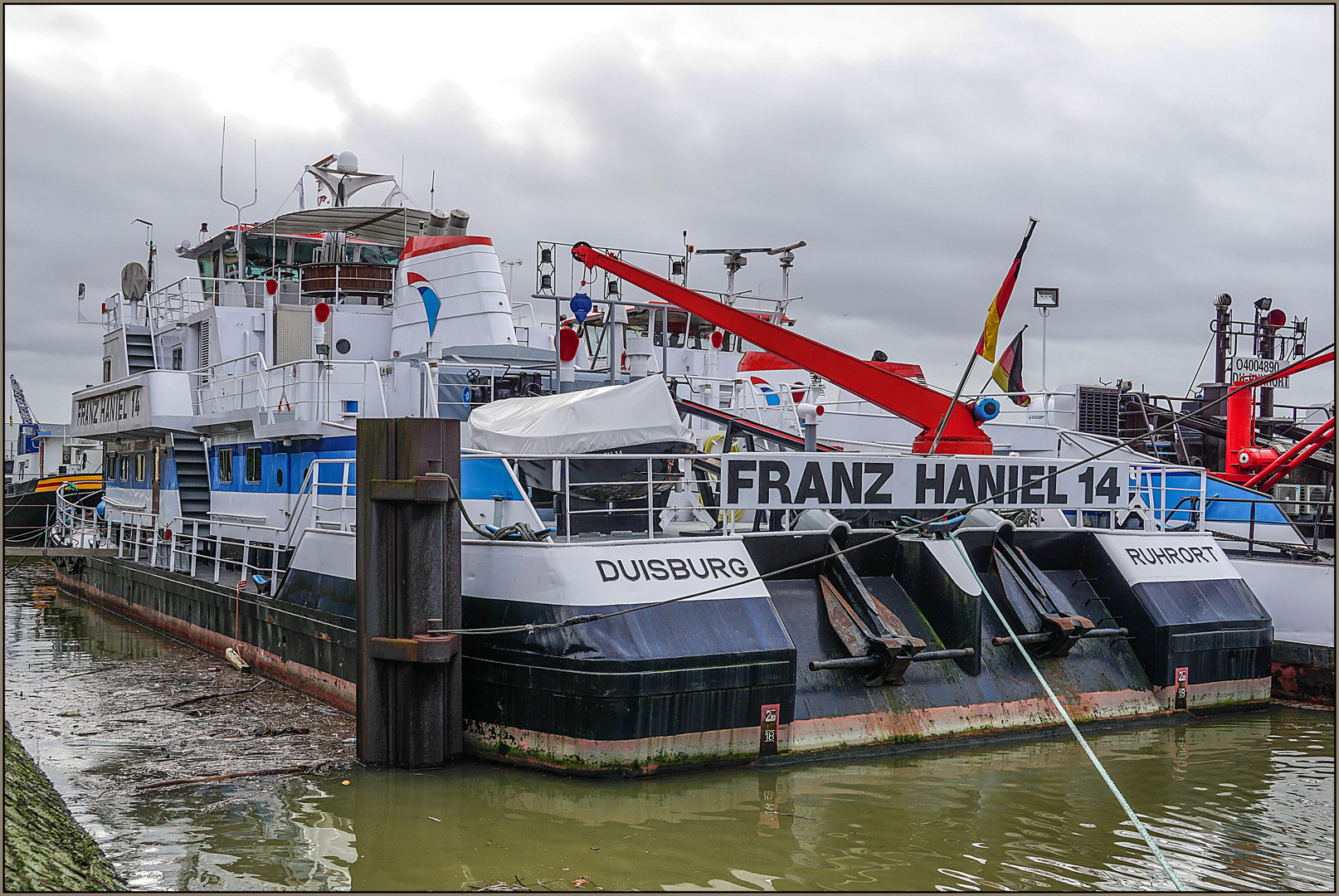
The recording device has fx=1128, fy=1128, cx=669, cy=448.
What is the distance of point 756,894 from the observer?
7523 millimetres

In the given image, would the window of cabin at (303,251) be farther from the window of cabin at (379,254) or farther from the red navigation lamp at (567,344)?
the red navigation lamp at (567,344)

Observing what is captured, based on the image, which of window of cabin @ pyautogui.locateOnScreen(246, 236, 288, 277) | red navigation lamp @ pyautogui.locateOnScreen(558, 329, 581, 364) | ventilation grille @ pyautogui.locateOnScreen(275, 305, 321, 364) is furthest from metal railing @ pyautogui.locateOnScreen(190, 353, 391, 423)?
window of cabin @ pyautogui.locateOnScreen(246, 236, 288, 277)

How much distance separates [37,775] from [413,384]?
8.59m

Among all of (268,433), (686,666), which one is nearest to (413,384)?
(268,433)

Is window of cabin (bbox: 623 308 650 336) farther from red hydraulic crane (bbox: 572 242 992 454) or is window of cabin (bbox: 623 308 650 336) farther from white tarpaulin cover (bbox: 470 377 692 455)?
white tarpaulin cover (bbox: 470 377 692 455)

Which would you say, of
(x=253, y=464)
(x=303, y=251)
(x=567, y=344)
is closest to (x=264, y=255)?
(x=303, y=251)

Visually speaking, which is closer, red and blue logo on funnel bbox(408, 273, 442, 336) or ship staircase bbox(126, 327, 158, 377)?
red and blue logo on funnel bbox(408, 273, 442, 336)

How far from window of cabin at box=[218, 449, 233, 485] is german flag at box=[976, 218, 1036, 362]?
13324 mm

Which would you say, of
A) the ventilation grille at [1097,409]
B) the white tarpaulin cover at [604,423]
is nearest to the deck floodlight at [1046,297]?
the ventilation grille at [1097,409]

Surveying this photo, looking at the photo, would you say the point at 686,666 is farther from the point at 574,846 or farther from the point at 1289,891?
the point at 1289,891

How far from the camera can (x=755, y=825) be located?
8852mm

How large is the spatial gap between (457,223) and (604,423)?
1213 centimetres

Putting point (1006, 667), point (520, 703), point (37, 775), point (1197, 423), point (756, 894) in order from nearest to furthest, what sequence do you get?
1. point (756, 894)
2. point (37, 775)
3. point (520, 703)
4. point (1006, 667)
5. point (1197, 423)

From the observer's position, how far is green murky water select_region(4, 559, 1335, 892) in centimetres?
784
